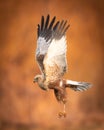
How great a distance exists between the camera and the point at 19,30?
16.3 feet

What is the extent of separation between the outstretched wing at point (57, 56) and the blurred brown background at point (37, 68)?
3130 mm

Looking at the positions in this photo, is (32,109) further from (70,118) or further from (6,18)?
(6,18)

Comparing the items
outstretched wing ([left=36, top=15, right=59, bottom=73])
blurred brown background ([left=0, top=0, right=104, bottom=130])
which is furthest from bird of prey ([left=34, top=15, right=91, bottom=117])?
blurred brown background ([left=0, top=0, right=104, bottom=130])

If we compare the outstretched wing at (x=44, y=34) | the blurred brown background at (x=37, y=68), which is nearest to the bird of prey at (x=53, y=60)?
the outstretched wing at (x=44, y=34)

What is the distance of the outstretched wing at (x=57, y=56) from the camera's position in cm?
171

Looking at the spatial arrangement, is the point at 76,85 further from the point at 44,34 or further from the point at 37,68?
the point at 37,68

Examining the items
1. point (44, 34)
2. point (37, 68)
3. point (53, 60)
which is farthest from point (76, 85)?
point (37, 68)

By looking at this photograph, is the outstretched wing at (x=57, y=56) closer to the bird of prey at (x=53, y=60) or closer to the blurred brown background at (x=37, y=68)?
the bird of prey at (x=53, y=60)

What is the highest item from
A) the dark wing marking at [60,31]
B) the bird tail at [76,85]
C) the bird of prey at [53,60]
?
the dark wing marking at [60,31]

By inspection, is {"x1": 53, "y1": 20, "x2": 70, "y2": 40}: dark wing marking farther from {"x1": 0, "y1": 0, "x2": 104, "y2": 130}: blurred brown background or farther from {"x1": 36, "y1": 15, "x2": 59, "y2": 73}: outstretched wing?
{"x1": 0, "y1": 0, "x2": 104, "y2": 130}: blurred brown background

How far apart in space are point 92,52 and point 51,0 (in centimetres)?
59

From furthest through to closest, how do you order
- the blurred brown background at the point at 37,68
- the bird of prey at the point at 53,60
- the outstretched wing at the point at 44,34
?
the blurred brown background at the point at 37,68, the outstretched wing at the point at 44,34, the bird of prey at the point at 53,60

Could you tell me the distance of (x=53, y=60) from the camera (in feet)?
5.78

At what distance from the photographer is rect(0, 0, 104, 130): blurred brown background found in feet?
16.4
